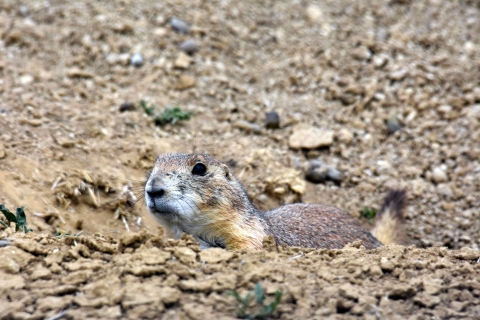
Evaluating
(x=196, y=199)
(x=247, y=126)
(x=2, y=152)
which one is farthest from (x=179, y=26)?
(x=196, y=199)

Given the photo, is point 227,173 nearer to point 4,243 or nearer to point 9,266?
point 4,243

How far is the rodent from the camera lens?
16.6 feet

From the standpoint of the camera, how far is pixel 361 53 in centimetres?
888

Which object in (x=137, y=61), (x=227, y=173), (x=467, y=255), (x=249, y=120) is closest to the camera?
(x=467, y=255)

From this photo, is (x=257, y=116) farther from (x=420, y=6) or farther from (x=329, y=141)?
(x=420, y=6)

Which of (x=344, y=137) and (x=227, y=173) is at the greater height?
(x=227, y=173)

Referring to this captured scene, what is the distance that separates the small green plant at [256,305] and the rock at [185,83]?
16.6 feet

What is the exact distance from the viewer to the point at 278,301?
11.7 feet

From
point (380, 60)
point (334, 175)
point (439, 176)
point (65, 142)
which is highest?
point (380, 60)

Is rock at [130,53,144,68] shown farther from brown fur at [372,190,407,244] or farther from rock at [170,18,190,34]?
brown fur at [372,190,407,244]

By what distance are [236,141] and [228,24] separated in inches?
84.2

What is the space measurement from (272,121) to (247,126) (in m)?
0.32

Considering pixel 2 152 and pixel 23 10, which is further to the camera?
pixel 23 10

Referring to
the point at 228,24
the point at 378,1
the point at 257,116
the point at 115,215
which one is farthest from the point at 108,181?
the point at 378,1
